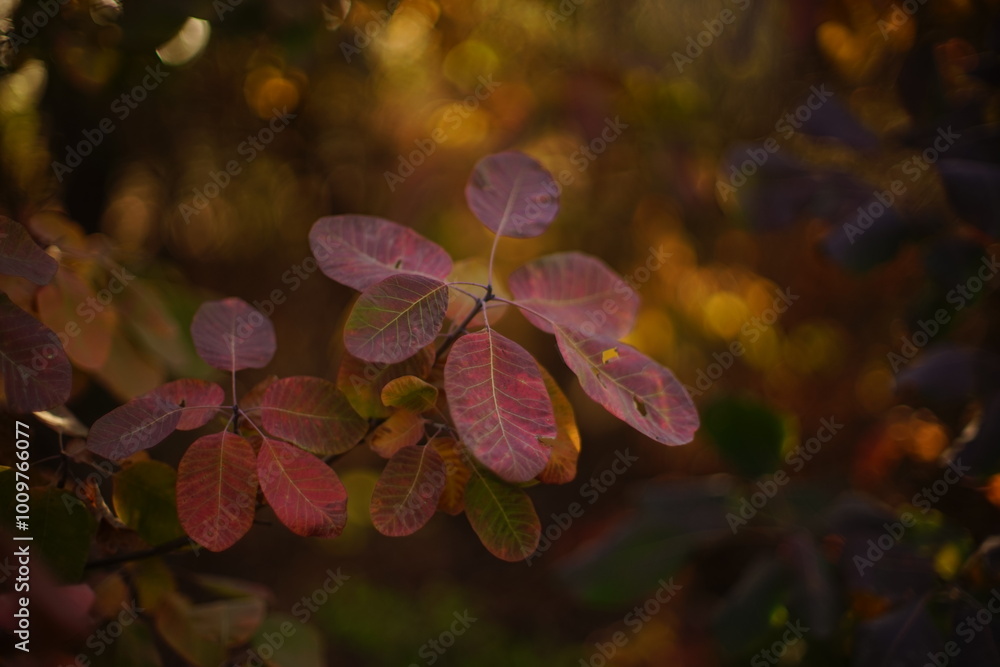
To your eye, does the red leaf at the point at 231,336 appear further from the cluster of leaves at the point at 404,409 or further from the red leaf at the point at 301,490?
the red leaf at the point at 301,490

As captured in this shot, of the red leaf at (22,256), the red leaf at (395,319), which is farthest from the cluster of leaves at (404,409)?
the red leaf at (22,256)

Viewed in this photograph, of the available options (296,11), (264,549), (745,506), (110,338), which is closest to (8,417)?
(110,338)

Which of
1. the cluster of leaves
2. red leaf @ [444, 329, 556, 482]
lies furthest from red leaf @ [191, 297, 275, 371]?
red leaf @ [444, 329, 556, 482]

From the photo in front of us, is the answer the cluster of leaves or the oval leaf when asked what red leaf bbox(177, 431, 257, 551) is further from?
the oval leaf

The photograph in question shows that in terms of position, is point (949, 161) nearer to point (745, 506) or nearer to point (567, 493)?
point (745, 506)

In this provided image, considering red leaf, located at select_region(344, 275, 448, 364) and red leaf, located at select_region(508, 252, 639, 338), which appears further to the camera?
red leaf, located at select_region(508, 252, 639, 338)

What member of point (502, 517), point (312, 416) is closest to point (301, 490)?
point (312, 416)
